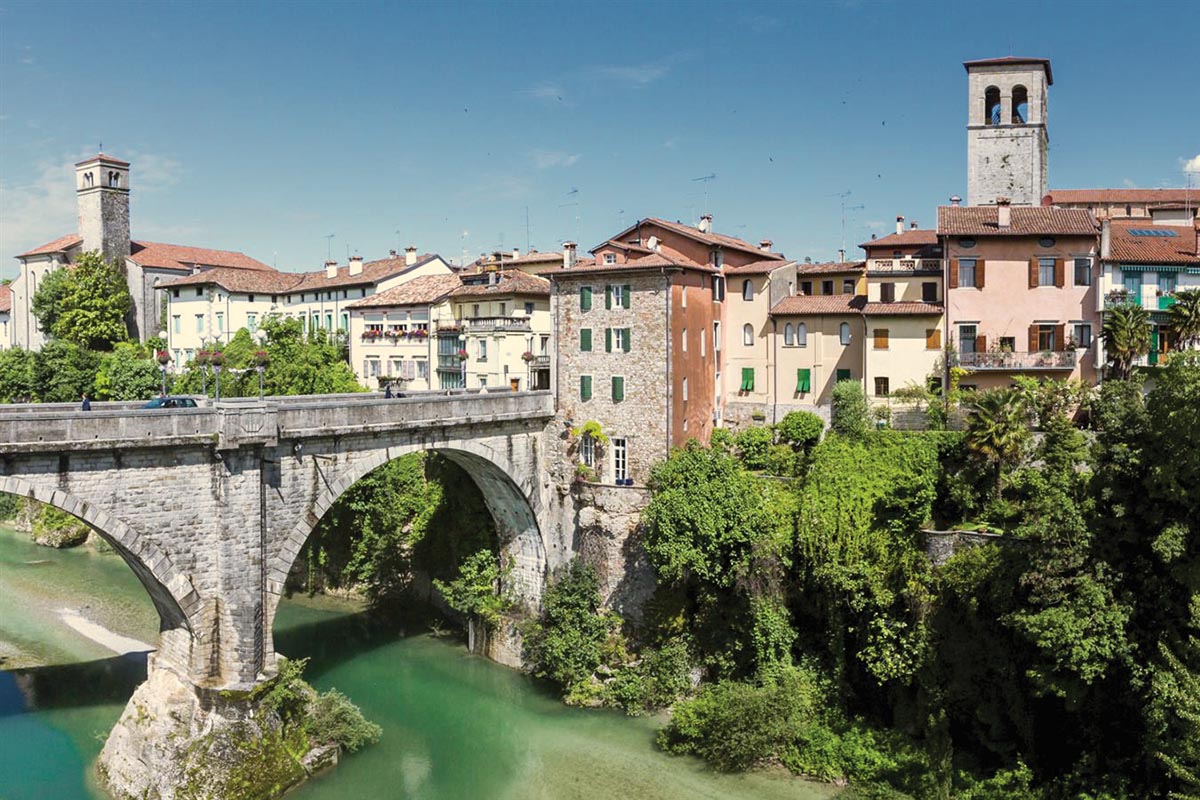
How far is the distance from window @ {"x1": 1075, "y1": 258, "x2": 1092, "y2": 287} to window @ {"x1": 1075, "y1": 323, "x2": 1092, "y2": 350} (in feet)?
4.90

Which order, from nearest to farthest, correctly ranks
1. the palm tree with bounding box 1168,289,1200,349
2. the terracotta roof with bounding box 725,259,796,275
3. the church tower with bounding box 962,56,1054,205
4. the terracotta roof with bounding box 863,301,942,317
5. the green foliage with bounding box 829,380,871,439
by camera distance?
the palm tree with bounding box 1168,289,1200,349 < the green foliage with bounding box 829,380,871,439 < the terracotta roof with bounding box 863,301,942,317 < the terracotta roof with bounding box 725,259,796,275 < the church tower with bounding box 962,56,1054,205

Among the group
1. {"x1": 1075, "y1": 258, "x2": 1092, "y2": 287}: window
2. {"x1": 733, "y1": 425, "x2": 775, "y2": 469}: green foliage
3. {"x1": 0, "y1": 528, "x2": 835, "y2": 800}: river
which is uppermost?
{"x1": 1075, "y1": 258, "x2": 1092, "y2": 287}: window

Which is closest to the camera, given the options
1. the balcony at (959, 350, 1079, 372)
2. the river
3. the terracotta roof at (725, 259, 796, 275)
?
the river

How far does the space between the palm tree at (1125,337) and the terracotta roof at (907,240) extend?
29.6 feet

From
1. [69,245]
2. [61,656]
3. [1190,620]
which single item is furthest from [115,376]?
[1190,620]

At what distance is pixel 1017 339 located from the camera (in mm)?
34344

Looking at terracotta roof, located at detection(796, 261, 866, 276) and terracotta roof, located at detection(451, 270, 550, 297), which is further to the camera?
terracotta roof, located at detection(451, 270, 550, 297)

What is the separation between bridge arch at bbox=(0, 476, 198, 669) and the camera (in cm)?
2145

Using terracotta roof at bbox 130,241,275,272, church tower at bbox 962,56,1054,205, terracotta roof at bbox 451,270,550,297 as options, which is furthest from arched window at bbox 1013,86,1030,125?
terracotta roof at bbox 130,241,275,272

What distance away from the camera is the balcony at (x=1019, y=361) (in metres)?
33.4

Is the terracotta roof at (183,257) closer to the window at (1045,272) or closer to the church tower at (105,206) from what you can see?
the church tower at (105,206)

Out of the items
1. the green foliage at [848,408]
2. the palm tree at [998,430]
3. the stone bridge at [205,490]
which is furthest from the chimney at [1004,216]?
the stone bridge at [205,490]

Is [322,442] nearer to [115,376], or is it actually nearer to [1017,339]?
[1017,339]

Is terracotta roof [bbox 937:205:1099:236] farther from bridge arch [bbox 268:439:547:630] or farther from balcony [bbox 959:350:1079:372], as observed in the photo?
bridge arch [bbox 268:439:547:630]
